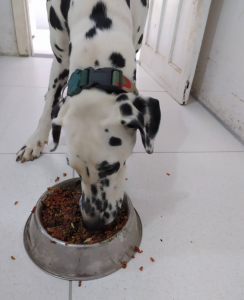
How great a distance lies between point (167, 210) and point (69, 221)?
544 mm

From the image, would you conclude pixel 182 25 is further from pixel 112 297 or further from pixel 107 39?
pixel 112 297

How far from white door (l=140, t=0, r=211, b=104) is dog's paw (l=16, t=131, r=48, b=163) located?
1.48 meters

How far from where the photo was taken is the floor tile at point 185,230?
1102 millimetres

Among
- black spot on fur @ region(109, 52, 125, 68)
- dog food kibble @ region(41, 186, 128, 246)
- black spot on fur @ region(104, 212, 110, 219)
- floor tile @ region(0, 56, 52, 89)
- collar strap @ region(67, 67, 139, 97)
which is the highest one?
black spot on fur @ region(109, 52, 125, 68)

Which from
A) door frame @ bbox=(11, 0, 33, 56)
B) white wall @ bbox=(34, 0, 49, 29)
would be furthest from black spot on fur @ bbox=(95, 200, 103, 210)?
white wall @ bbox=(34, 0, 49, 29)

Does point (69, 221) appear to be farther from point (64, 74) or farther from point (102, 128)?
point (64, 74)

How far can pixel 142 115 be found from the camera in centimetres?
94

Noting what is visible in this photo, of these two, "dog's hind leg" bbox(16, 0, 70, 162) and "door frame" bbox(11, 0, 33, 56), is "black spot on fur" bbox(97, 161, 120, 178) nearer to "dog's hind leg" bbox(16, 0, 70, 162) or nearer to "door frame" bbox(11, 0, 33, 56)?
"dog's hind leg" bbox(16, 0, 70, 162)

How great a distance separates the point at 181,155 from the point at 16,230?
3.87ft

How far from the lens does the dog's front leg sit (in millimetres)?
Answer: 1715

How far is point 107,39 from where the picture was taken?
41.4 inches

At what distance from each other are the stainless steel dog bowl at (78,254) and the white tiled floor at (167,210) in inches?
1.4

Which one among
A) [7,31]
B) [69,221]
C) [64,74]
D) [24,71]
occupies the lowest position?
[24,71]

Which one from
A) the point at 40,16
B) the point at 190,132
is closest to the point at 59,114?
the point at 190,132
